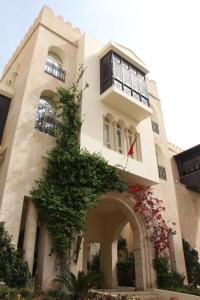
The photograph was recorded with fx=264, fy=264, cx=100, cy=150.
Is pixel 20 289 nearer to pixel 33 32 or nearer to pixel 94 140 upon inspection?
pixel 94 140

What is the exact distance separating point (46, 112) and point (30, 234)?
5203 millimetres

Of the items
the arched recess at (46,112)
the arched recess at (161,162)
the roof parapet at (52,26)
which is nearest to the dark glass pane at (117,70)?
the roof parapet at (52,26)

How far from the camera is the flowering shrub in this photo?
38.7 ft

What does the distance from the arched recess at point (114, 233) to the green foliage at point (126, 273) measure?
42.2 inches

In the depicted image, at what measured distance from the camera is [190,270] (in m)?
13.4

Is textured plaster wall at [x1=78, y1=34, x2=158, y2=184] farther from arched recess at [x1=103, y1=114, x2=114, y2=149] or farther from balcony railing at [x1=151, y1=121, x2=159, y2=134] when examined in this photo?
balcony railing at [x1=151, y1=121, x2=159, y2=134]

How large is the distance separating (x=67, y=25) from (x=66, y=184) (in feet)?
32.3

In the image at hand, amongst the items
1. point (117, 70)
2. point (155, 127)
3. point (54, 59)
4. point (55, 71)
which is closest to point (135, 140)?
point (117, 70)

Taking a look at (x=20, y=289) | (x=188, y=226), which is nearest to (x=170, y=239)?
(x=188, y=226)

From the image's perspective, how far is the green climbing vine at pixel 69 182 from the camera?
8.60m

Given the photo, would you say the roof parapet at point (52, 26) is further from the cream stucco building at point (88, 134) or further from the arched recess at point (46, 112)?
the arched recess at point (46, 112)

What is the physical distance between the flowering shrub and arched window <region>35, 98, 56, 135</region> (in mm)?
4470

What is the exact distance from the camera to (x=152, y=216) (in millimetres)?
12086

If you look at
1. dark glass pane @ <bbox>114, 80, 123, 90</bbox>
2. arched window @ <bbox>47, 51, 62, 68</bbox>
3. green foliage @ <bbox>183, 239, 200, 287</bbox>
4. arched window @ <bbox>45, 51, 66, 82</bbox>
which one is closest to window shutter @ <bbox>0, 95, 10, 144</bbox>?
arched window @ <bbox>45, 51, 66, 82</bbox>
